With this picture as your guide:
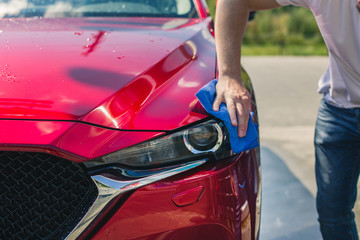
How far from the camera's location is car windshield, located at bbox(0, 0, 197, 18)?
8.90 feet

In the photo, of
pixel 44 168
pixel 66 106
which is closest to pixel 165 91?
pixel 66 106

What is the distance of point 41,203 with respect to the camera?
1.52 m

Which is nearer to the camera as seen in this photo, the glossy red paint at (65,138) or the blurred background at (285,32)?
the glossy red paint at (65,138)

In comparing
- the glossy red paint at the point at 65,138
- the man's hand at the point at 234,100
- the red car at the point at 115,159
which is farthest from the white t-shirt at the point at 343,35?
the glossy red paint at the point at 65,138

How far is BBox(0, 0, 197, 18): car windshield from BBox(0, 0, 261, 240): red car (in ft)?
3.16

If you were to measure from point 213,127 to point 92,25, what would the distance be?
3.45 ft

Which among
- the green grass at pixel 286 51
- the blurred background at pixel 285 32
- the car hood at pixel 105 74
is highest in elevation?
the car hood at pixel 105 74

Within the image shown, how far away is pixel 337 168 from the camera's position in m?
2.08

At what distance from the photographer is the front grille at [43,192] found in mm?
1499

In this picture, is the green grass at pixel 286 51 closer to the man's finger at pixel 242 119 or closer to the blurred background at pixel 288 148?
the blurred background at pixel 288 148

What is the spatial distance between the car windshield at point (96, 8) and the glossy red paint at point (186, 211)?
140 cm

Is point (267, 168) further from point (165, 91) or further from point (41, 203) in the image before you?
point (41, 203)

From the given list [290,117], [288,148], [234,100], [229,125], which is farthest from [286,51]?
[229,125]

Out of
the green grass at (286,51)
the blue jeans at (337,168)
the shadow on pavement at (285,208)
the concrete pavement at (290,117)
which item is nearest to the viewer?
the blue jeans at (337,168)
